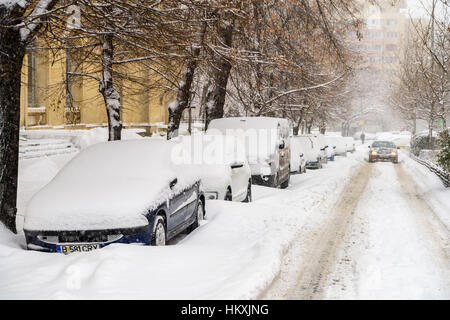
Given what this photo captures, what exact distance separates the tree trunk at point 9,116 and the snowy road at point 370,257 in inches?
177

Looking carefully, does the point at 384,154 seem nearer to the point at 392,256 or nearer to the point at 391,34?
the point at 392,256

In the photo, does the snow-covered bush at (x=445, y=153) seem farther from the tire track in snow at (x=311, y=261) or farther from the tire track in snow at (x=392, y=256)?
the tire track in snow at (x=311, y=261)

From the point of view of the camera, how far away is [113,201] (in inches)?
288

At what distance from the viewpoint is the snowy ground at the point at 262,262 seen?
5.94 meters

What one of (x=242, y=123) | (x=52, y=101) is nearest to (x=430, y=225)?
(x=242, y=123)

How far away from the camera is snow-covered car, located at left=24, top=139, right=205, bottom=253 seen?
7.07 meters

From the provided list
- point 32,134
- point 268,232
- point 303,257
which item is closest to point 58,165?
point 32,134

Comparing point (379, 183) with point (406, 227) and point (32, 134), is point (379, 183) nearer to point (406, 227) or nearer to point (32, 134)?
point (406, 227)

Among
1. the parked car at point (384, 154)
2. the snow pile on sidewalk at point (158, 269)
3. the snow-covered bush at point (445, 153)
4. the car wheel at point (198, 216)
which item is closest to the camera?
the snow pile on sidewalk at point (158, 269)

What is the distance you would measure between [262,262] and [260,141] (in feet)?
30.0

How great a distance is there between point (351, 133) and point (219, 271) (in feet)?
292

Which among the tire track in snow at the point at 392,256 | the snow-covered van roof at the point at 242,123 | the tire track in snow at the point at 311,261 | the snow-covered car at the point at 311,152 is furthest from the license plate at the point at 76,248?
the snow-covered car at the point at 311,152

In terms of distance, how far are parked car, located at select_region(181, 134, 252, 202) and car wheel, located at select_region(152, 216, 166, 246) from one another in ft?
9.88
